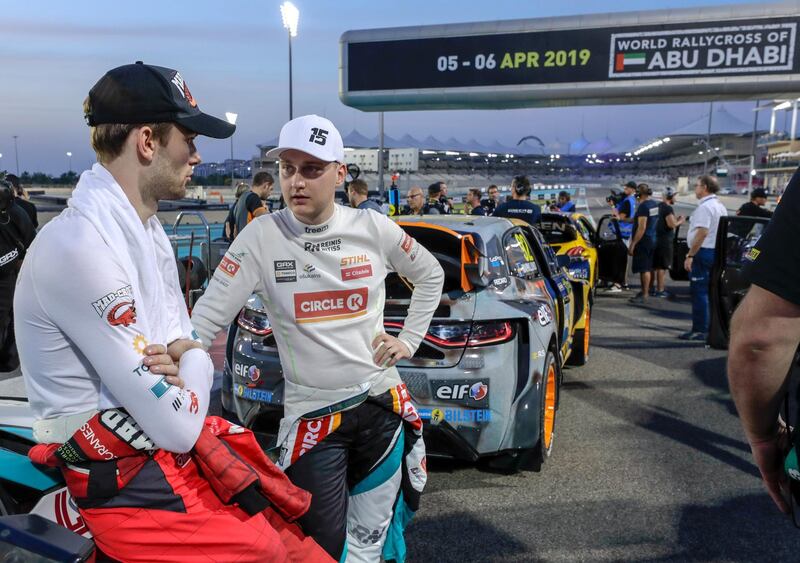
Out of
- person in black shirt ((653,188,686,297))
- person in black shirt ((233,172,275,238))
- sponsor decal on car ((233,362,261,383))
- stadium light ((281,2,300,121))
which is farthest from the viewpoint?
stadium light ((281,2,300,121))

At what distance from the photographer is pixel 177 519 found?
140 centimetres

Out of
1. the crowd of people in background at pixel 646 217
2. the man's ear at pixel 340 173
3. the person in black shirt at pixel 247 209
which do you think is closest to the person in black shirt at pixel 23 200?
the crowd of people in background at pixel 646 217

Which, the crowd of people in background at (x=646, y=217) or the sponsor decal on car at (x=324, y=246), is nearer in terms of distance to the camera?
the sponsor decal on car at (x=324, y=246)

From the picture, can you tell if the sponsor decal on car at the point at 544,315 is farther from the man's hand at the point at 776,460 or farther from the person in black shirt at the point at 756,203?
the person in black shirt at the point at 756,203

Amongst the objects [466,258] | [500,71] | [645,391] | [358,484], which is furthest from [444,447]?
[500,71]

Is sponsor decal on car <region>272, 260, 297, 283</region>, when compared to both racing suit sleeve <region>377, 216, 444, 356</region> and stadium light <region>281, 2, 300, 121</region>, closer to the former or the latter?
racing suit sleeve <region>377, 216, 444, 356</region>

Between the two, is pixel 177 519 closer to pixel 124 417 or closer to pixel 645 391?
pixel 124 417

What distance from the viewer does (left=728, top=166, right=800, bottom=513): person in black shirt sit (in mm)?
1303

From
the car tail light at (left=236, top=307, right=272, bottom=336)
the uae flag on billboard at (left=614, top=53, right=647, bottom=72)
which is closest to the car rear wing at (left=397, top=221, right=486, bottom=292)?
the car tail light at (left=236, top=307, right=272, bottom=336)

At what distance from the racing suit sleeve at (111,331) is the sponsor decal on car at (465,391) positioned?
2.51 metres

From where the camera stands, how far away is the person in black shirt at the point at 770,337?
1.30m

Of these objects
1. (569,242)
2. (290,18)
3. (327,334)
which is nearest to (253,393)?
(327,334)

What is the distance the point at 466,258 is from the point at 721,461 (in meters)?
2.37

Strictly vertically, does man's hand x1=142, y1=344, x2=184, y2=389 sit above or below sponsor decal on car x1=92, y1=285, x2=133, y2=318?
below
